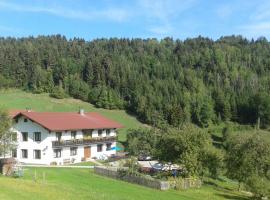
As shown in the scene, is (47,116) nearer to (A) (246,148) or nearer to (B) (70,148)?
(B) (70,148)

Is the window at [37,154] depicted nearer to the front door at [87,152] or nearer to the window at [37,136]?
the window at [37,136]

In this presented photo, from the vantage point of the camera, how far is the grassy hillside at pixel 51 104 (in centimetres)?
13212

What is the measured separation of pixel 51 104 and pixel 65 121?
68.6 meters

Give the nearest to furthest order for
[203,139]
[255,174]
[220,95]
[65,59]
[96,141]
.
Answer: [255,174]
[203,139]
[96,141]
[220,95]
[65,59]

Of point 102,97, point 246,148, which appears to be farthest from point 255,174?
point 102,97

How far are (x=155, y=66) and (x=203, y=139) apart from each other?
148 m

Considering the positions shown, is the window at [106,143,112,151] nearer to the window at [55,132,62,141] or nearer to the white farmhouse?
the white farmhouse

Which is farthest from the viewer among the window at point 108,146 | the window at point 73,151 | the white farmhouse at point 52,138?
the window at point 108,146

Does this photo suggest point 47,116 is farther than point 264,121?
No

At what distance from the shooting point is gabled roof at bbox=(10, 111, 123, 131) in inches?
2633

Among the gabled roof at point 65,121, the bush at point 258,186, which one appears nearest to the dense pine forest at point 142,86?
the gabled roof at point 65,121

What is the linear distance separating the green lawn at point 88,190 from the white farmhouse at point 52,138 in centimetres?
1532

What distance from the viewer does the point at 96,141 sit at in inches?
2899

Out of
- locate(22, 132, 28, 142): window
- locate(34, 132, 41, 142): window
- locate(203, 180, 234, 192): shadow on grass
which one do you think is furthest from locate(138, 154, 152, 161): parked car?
locate(203, 180, 234, 192): shadow on grass
